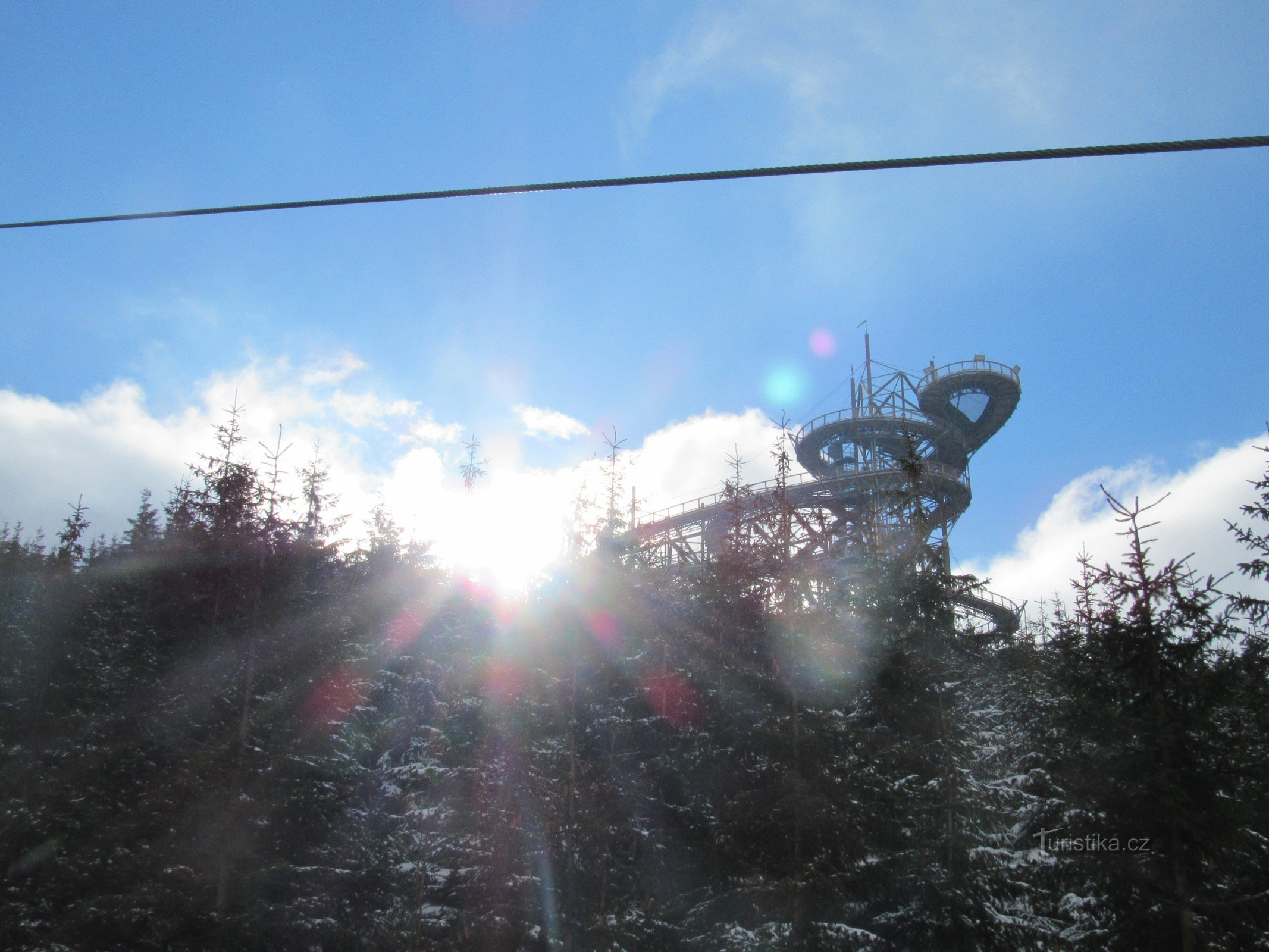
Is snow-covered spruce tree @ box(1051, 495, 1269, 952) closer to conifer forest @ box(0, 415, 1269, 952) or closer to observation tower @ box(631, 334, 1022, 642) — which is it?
conifer forest @ box(0, 415, 1269, 952)

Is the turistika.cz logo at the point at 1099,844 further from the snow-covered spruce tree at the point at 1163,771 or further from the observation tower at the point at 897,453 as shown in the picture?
the observation tower at the point at 897,453

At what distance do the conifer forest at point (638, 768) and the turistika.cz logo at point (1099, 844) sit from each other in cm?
7

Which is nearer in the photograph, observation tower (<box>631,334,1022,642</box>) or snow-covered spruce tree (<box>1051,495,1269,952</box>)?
snow-covered spruce tree (<box>1051,495,1269,952</box>)

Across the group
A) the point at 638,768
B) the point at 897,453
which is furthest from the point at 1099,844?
the point at 897,453

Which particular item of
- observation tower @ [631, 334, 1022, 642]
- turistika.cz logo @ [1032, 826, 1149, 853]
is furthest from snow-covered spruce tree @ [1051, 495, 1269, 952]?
observation tower @ [631, 334, 1022, 642]

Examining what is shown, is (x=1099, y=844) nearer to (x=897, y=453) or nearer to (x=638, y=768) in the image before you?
(x=638, y=768)

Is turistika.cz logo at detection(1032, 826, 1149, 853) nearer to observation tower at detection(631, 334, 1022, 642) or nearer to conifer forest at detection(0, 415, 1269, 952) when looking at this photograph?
conifer forest at detection(0, 415, 1269, 952)

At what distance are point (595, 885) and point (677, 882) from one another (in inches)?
80.8

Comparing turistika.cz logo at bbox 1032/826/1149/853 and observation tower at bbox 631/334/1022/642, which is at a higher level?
observation tower at bbox 631/334/1022/642

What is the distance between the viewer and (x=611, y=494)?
2853 cm

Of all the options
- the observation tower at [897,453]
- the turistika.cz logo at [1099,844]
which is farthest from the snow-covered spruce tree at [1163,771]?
the observation tower at [897,453]

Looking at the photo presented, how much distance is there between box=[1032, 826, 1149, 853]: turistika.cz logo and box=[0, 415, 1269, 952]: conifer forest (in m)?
0.07

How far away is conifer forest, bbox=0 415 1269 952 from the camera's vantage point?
13.4 metres

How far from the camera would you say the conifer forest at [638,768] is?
13414 mm
